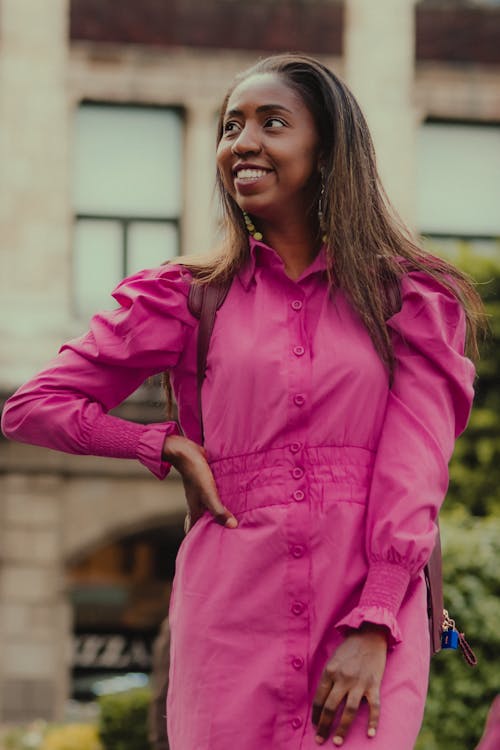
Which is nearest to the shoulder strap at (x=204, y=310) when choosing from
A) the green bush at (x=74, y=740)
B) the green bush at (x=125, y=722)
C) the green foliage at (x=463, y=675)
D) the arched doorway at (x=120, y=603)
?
the green foliage at (x=463, y=675)

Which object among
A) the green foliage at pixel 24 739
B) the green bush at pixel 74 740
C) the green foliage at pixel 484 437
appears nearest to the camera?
the green bush at pixel 74 740

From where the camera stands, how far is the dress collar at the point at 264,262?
159 inches

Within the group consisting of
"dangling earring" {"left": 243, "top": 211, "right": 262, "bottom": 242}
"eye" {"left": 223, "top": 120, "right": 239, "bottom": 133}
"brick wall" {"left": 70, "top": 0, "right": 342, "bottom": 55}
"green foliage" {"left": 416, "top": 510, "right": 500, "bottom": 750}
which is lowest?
"green foliage" {"left": 416, "top": 510, "right": 500, "bottom": 750}

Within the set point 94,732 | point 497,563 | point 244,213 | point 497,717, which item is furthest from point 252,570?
point 94,732

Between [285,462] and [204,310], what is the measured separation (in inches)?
17.0

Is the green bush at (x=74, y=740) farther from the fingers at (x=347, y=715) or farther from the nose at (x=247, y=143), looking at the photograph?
the fingers at (x=347, y=715)

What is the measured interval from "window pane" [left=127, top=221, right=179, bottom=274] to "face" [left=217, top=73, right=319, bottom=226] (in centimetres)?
1449

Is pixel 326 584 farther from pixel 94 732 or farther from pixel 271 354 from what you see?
pixel 94 732

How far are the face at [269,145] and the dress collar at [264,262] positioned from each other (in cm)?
9

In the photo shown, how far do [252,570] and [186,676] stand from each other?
285 mm

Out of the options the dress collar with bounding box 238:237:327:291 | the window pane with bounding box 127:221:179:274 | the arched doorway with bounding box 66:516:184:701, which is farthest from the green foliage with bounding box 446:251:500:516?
the dress collar with bounding box 238:237:327:291

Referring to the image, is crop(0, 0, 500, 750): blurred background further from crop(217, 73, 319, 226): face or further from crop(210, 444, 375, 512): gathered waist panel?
crop(210, 444, 375, 512): gathered waist panel

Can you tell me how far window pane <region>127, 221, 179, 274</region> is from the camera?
18.5 meters

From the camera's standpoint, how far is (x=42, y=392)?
4020 millimetres
